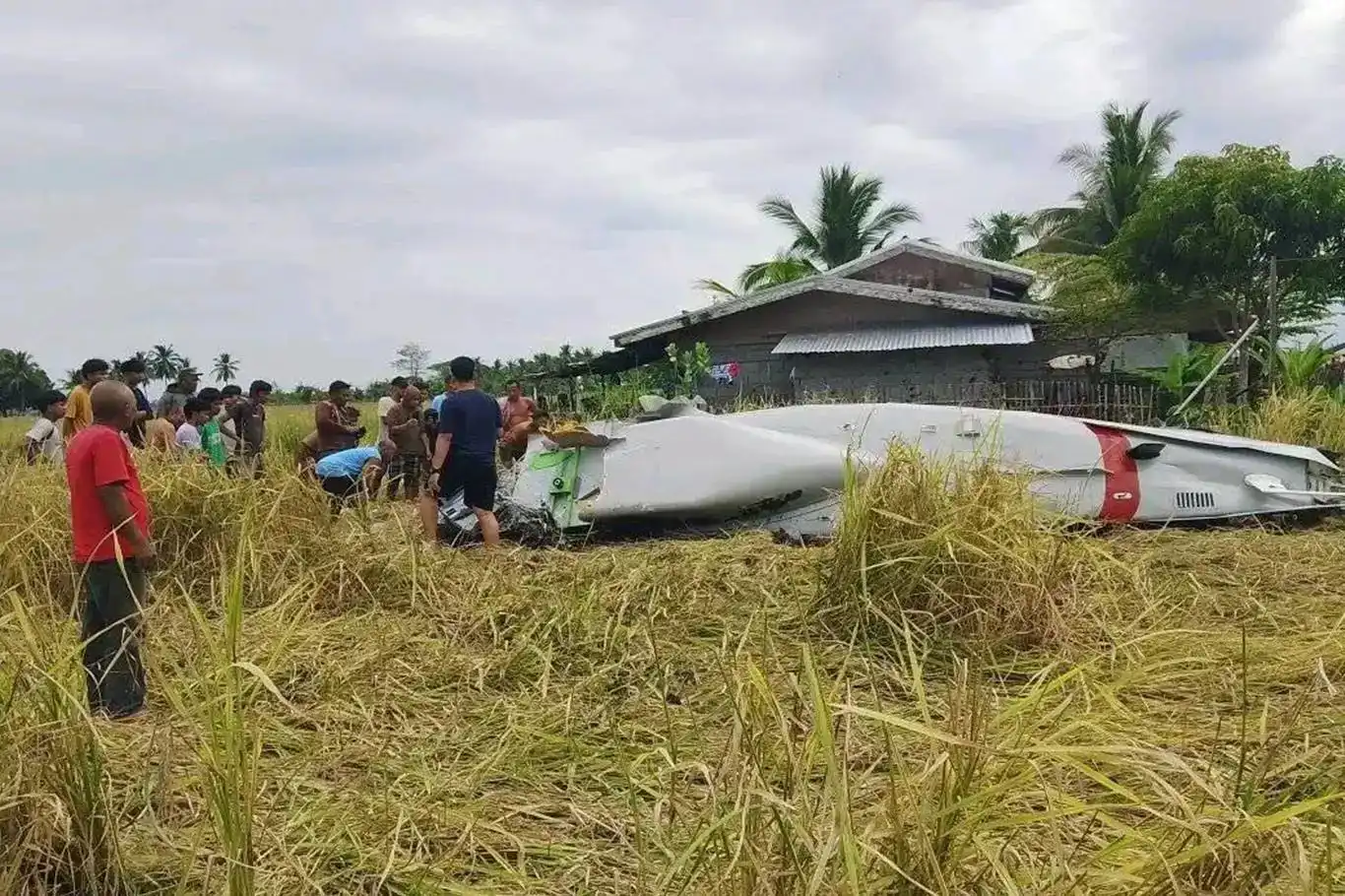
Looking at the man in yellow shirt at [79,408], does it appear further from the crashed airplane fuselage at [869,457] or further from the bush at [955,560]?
the bush at [955,560]

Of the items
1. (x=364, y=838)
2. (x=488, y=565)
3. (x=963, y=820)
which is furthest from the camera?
(x=488, y=565)

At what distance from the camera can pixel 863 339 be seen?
15461mm

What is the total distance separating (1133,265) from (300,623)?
14113 mm

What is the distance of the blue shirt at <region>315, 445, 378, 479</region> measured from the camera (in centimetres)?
778

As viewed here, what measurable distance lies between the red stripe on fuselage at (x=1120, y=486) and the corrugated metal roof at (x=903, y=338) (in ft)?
25.4

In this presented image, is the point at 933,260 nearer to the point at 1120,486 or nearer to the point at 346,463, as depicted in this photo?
the point at 1120,486

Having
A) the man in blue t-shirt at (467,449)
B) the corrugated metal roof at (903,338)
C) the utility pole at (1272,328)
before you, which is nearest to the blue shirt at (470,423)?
the man in blue t-shirt at (467,449)

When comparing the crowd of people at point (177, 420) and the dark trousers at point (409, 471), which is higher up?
the crowd of people at point (177, 420)

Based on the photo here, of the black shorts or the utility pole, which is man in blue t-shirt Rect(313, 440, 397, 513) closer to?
the black shorts

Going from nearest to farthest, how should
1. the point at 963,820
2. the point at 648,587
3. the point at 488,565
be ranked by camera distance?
the point at 963,820
the point at 648,587
the point at 488,565

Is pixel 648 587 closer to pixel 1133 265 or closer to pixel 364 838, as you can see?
pixel 364 838

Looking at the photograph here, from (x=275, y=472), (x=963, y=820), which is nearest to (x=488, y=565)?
(x=275, y=472)

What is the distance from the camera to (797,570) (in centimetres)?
507

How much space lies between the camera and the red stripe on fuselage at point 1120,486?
6.70 meters
